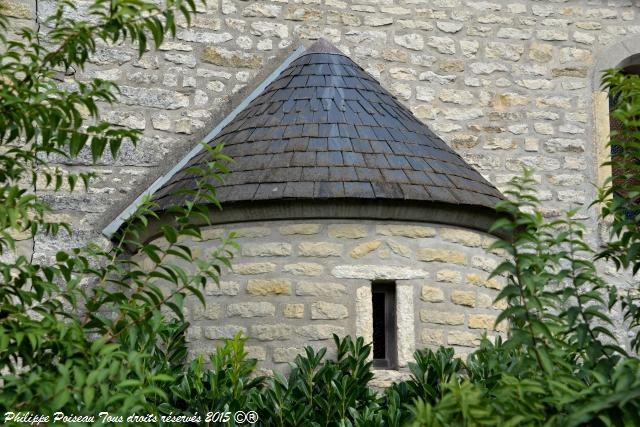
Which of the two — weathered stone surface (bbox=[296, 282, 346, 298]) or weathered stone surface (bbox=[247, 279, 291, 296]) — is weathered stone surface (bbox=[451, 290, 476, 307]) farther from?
weathered stone surface (bbox=[247, 279, 291, 296])

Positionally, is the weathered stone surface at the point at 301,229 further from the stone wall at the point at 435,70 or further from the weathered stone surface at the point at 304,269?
the stone wall at the point at 435,70

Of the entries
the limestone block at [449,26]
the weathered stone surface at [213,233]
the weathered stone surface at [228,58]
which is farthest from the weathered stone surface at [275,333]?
the limestone block at [449,26]

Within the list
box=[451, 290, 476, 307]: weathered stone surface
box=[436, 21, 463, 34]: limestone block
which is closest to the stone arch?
box=[436, 21, 463, 34]: limestone block

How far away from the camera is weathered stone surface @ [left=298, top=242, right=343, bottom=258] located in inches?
245

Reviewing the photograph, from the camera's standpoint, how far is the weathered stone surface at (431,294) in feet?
20.7

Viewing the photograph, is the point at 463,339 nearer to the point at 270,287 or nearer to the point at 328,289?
the point at 328,289

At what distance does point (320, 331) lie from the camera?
20.1 ft

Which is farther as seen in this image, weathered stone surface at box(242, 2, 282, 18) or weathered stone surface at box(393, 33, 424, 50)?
weathered stone surface at box(393, 33, 424, 50)

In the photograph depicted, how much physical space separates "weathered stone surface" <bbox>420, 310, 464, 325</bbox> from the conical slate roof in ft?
2.49

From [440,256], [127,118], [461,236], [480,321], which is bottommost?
[480,321]

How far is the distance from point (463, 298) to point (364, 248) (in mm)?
786

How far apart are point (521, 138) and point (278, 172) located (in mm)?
3094

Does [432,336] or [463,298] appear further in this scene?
[463,298]

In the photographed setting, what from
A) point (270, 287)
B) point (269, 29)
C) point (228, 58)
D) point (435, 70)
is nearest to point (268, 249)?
point (270, 287)
